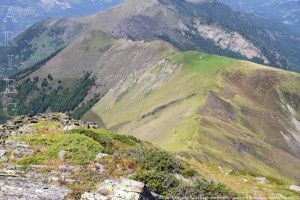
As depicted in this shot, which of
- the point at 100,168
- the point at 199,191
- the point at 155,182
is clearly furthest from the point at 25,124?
the point at 199,191

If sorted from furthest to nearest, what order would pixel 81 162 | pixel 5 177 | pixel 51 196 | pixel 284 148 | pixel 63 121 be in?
pixel 284 148
pixel 63 121
pixel 81 162
pixel 5 177
pixel 51 196

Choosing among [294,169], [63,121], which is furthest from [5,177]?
[294,169]

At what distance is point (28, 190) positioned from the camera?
33562 millimetres

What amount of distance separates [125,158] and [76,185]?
29.6ft

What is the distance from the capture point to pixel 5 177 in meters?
35.6

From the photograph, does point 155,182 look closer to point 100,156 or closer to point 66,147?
point 100,156

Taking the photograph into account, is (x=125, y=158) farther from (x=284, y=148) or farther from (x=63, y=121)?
(x=284, y=148)

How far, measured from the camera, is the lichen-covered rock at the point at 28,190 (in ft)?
107

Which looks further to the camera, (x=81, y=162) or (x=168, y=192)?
(x=81, y=162)

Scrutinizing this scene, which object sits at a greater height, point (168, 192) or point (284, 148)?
point (168, 192)

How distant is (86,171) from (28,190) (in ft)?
22.3

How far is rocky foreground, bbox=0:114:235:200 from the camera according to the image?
109 ft

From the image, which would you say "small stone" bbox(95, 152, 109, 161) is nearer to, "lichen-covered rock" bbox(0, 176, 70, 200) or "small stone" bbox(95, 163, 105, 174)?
"small stone" bbox(95, 163, 105, 174)

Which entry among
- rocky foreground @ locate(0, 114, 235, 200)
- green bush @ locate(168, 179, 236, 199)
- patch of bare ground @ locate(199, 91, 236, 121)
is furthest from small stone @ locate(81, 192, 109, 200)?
patch of bare ground @ locate(199, 91, 236, 121)
